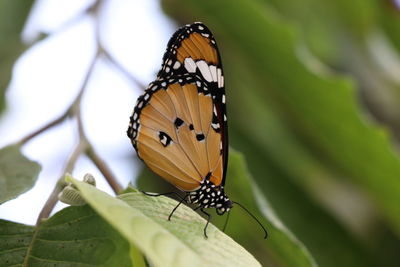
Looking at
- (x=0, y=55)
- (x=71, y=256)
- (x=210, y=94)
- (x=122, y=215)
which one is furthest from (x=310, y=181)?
(x=122, y=215)

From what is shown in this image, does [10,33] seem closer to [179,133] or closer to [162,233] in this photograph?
[179,133]

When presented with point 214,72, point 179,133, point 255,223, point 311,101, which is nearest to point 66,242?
point 179,133

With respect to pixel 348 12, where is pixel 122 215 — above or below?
below

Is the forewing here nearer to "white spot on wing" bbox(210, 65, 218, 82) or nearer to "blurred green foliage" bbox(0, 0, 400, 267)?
"white spot on wing" bbox(210, 65, 218, 82)

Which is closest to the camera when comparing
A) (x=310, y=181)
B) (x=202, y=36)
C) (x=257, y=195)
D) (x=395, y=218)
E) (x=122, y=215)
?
(x=122, y=215)

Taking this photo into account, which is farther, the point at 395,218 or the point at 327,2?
the point at 327,2

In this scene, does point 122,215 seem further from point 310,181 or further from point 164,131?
point 310,181

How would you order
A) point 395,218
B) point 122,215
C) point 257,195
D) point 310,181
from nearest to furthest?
point 122,215
point 257,195
point 395,218
point 310,181
